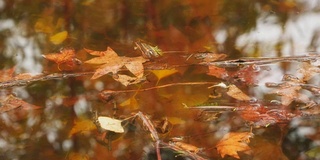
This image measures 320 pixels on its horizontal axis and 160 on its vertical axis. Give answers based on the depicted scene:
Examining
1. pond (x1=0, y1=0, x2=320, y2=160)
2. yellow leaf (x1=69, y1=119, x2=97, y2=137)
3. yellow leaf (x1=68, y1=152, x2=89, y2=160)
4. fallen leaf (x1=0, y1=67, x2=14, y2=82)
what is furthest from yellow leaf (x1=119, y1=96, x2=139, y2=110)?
fallen leaf (x1=0, y1=67, x2=14, y2=82)

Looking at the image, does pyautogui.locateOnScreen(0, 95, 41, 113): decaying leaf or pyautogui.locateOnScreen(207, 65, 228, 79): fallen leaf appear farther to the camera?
pyautogui.locateOnScreen(207, 65, 228, 79): fallen leaf

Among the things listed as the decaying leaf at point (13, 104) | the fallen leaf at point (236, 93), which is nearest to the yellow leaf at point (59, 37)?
the decaying leaf at point (13, 104)

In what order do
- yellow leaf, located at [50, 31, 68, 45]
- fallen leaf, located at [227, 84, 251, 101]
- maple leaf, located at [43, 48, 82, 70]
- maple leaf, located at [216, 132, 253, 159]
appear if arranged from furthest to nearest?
yellow leaf, located at [50, 31, 68, 45] → maple leaf, located at [43, 48, 82, 70] → fallen leaf, located at [227, 84, 251, 101] → maple leaf, located at [216, 132, 253, 159]

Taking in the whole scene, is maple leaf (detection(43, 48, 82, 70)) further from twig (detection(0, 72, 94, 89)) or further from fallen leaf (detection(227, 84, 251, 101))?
fallen leaf (detection(227, 84, 251, 101))

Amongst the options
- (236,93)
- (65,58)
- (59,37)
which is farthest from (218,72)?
(59,37)

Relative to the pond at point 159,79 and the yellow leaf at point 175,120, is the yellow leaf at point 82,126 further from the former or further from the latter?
the yellow leaf at point 175,120

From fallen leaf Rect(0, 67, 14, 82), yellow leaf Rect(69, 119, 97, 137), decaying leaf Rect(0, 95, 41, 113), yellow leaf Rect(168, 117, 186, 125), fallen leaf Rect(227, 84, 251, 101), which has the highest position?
fallen leaf Rect(0, 67, 14, 82)

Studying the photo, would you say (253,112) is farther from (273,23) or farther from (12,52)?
(12,52)

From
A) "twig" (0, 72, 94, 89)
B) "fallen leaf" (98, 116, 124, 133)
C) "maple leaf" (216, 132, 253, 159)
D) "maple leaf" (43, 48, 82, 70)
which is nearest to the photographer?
"maple leaf" (216, 132, 253, 159)
